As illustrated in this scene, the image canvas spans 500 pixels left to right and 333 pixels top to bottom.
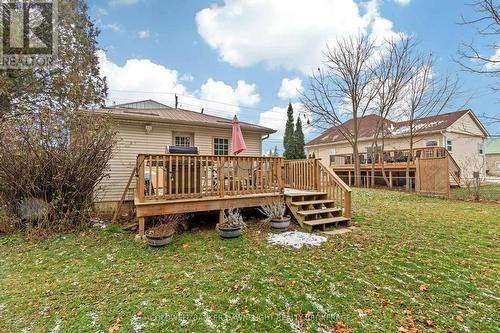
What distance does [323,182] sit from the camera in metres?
6.21

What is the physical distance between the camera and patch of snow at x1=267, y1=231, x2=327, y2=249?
4.42m

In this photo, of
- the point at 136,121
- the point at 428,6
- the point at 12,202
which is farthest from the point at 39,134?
the point at 428,6

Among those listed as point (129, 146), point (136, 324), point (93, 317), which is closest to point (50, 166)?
point (129, 146)

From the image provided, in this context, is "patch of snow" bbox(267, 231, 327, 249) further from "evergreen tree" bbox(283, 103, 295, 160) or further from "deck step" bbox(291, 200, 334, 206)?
"evergreen tree" bbox(283, 103, 295, 160)

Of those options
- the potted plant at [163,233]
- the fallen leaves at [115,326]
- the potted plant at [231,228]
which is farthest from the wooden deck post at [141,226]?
the fallen leaves at [115,326]

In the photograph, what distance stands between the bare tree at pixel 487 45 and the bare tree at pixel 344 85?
786 cm

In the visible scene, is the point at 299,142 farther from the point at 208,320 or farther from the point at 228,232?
the point at 208,320

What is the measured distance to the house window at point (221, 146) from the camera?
368 inches

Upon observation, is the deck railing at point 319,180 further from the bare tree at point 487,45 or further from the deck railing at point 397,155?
the deck railing at point 397,155

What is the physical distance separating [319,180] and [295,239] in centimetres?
217

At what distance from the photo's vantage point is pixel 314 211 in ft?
18.5

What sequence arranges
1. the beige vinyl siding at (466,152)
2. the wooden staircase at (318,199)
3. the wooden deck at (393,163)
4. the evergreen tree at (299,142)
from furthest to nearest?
the evergreen tree at (299,142)
the beige vinyl siding at (466,152)
the wooden deck at (393,163)
the wooden staircase at (318,199)

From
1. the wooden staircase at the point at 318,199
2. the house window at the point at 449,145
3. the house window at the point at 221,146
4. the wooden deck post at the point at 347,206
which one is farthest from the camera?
the house window at the point at 449,145

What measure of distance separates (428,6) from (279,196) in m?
8.88
